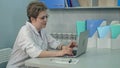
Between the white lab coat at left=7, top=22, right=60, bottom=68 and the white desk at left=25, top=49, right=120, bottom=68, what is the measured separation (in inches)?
4.8

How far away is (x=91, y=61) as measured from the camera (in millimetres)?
2031

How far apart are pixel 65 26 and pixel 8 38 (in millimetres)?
898

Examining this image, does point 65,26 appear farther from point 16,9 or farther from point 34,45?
point 34,45

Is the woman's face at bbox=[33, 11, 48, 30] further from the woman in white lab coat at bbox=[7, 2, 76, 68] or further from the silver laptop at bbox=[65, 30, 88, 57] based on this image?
the silver laptop at bbox=[65, 30, 88, 57]

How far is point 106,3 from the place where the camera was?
3.21 m

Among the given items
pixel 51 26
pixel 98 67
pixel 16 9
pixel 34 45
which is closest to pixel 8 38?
pixel 16 9

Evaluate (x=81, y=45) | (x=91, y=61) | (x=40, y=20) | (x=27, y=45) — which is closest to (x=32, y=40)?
(x=27, y=45)

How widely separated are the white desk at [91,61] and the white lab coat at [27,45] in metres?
0.12

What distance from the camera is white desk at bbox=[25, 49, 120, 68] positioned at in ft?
6.14

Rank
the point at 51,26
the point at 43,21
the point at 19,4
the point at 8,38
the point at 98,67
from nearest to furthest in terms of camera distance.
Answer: the point at 98,67 → the point at 43,21 → the point at 8,38 → the point at 19,4 → the point at 51,26

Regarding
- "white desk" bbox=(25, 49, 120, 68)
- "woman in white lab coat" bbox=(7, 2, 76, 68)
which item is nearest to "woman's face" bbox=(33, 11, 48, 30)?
"woman in white lab coat" bbox=(7, 2, 76, 68)

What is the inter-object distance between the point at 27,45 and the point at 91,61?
618 millimetres

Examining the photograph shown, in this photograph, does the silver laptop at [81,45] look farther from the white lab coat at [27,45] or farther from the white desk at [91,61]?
the white lab coat at [27,45]

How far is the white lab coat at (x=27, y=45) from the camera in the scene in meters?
2.16
